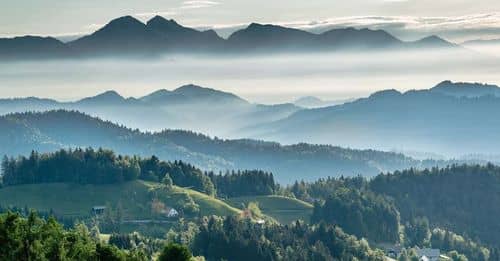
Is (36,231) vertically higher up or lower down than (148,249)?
higher up

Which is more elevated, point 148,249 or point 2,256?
point 2,256

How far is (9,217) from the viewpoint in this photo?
94188mm

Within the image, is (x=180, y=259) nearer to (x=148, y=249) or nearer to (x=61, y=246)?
(x=61, y=246)

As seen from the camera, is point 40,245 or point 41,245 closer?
point 40,245

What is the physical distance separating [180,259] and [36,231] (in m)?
12.8

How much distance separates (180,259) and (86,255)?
8.37m

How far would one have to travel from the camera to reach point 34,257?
92.1m

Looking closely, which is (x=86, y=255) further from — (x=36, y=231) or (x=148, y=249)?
(x=148, y=249)

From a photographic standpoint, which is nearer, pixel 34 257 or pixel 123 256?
pixel 34 257

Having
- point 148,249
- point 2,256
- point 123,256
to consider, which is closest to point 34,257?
point 2,256

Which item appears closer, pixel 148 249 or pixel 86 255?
pixel 86 255

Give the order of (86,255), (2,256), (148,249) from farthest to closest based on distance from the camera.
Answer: (148,249)
(86,255)
(2,256)

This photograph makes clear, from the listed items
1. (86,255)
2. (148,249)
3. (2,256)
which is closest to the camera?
(2,256)

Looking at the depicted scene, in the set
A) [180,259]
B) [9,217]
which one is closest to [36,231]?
[9,217]
